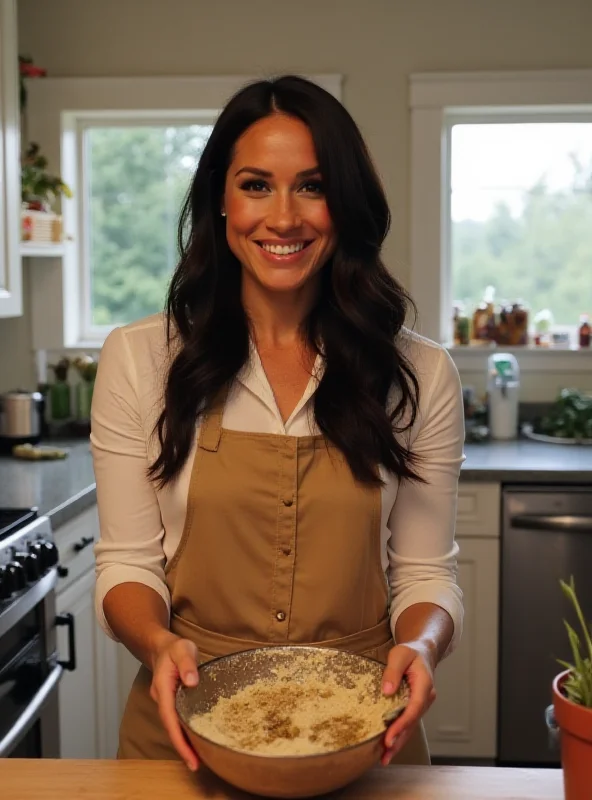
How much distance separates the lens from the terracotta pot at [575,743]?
0.88 metres

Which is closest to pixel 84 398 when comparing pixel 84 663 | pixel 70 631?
pixel 84 663

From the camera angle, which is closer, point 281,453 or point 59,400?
point 281,453

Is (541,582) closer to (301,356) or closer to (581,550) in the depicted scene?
(581,550)

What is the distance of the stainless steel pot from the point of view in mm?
3150

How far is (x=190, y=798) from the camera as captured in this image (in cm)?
104

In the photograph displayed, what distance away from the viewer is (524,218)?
379 cm

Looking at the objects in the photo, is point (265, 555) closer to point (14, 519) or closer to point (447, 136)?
point (14, 519)

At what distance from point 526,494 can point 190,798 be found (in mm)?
2111

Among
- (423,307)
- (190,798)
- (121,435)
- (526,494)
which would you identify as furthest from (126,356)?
(423,307)

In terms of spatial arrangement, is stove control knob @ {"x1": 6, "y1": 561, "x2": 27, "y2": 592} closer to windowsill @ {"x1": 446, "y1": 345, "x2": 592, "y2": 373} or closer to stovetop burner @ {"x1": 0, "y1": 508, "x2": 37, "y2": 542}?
stovetop burner @ {"x1": 0, "y1": 508, "x2": 37, "y2": 542}

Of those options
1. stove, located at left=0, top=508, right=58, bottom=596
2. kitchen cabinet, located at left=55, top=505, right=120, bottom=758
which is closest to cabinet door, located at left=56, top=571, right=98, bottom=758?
kitchen cabinet, located at left=55, top=505, right=120, bottom=758

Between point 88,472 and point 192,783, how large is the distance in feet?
5.95

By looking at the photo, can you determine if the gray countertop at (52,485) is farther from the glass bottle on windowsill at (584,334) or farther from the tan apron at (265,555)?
the glass bottle on windowsill at (584,334)

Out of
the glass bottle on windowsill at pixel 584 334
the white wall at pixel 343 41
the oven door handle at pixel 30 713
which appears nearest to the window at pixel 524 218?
the glass bottle on windowsill at pixel 584 334
